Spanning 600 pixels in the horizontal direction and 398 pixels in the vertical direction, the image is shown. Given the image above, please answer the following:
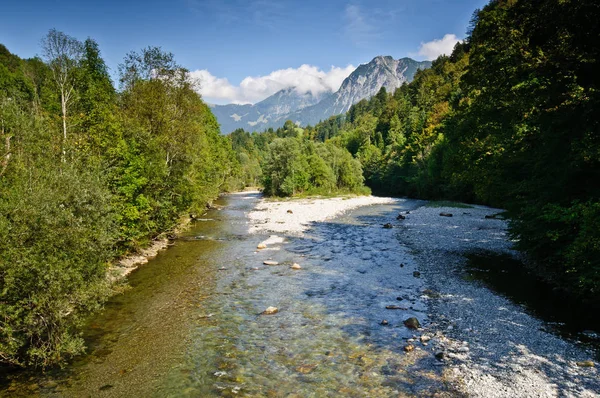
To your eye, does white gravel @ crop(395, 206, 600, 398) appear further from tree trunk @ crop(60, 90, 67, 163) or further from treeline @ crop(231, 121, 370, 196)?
treeline @ crop(231, 121, 370, 196)

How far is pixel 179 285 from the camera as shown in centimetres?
1864

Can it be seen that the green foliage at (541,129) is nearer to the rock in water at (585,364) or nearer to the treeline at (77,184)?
the rock in water at (585,364)

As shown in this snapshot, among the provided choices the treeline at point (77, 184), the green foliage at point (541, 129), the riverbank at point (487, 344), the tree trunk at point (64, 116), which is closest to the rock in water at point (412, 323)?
the riverbank at point (487, 344)

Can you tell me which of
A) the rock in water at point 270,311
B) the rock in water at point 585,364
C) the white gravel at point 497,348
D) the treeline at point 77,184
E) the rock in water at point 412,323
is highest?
the treeline at point 77,184

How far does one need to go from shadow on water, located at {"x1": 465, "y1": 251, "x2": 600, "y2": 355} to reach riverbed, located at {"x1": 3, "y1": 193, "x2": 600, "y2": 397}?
573mm

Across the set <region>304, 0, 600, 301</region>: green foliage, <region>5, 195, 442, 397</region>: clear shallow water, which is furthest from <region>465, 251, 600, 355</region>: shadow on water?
<region>5, 195, 442, 397</region>: clear shallow water

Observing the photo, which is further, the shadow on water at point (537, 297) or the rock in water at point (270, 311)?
the rock in water at point (270, 311)

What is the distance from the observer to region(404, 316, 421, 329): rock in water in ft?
42.0

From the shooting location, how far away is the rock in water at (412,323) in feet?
42.0

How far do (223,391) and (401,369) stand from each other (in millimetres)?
5348

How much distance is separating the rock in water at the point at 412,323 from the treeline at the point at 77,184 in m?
11.2

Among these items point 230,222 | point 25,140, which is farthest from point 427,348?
point 230,222

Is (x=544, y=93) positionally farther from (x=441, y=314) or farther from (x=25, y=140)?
(x=25, y=140)

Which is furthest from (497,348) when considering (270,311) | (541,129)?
(541,129)
